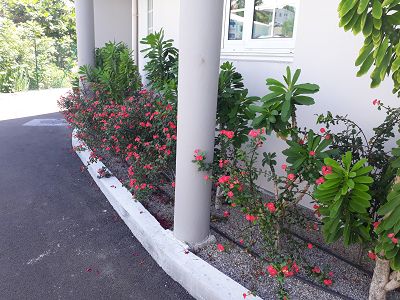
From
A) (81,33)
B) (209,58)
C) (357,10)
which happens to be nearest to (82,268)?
(209,58)

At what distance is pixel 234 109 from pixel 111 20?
29.4 feet

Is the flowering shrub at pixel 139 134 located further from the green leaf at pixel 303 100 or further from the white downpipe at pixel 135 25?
the white downpipe at pixel 135 25

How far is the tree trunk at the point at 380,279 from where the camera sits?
6.79 ft

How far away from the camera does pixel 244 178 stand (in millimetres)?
2645

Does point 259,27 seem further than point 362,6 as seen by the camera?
Yes

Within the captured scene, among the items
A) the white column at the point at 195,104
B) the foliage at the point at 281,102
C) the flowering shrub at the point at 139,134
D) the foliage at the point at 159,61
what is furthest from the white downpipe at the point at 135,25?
the foliage at the point at 281,102

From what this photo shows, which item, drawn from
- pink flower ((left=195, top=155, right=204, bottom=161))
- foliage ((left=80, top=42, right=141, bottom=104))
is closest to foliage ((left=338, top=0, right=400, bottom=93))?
pink flower ((left=195, top=155, right=204, bottom=161))

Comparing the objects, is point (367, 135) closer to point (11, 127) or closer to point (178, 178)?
point (178, 178)

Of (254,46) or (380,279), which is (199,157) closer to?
(380,279)

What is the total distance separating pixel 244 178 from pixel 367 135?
135 cm

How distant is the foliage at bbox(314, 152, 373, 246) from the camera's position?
1913 mm

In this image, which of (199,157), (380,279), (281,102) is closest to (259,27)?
(281,102)

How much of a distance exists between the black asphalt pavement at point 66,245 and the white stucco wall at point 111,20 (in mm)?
6478

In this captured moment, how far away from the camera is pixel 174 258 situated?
2.78 meters
